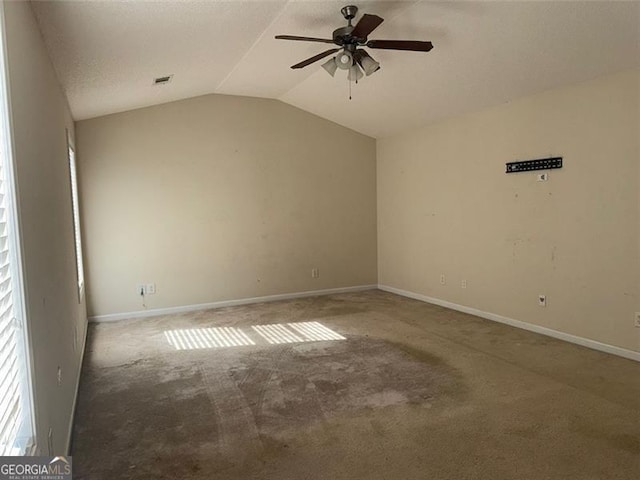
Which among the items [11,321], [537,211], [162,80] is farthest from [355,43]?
[11,321]

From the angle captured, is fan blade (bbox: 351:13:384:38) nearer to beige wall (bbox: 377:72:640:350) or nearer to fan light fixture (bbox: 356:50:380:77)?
fan light fixture (bbox: 356:50:380:77)

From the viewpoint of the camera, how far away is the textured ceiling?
2.66 metres

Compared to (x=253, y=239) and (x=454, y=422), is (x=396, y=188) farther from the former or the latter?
(x=454, y=422)

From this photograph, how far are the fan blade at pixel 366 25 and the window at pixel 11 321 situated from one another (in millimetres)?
1862

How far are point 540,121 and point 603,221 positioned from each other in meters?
1.11

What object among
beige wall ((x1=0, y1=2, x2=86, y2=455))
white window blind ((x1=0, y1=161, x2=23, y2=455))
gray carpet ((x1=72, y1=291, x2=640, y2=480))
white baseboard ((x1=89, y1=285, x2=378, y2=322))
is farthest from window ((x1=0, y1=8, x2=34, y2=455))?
white baseboard ((x1=89, y1=285, x2=378, y2=322))

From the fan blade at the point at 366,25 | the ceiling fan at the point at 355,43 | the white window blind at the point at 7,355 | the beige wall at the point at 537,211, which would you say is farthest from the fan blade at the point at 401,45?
the white window blind at the point at 7,355

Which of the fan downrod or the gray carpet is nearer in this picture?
the gray carpet

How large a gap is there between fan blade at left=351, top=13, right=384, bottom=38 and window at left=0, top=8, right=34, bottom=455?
1.86 meters

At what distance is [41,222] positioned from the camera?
206 cm

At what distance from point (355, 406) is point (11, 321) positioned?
203 cm

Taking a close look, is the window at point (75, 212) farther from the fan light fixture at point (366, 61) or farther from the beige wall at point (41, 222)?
the fan light fixture at point (366, 61)

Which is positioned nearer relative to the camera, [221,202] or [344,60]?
[344,60]

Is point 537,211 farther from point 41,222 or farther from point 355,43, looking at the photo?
point 41,222
